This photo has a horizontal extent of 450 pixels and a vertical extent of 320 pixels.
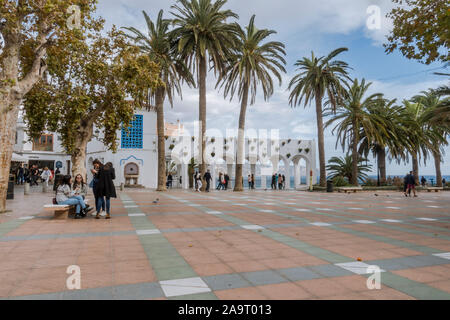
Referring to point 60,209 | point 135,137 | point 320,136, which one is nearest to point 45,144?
point 135,137

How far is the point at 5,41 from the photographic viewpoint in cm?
910

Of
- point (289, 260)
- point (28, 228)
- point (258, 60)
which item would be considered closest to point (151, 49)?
point (258, 60)

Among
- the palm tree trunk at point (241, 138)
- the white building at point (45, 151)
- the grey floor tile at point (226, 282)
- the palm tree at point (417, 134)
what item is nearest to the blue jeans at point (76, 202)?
the grey floor tile at point (226, 282)

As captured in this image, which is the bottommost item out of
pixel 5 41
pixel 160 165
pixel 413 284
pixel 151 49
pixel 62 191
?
pixel 413 284

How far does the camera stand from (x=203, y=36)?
21.8 meters

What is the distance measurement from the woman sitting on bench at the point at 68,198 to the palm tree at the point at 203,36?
14.1 meters

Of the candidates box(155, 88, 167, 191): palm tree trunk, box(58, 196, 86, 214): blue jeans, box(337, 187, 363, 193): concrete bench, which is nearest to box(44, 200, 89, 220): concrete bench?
box(58, 196, 86, 214): blue jeans

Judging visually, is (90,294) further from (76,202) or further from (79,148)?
(79,148)

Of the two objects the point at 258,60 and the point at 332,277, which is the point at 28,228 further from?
the point at 258,60

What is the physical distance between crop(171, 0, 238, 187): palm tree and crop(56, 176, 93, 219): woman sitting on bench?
14.1 meters

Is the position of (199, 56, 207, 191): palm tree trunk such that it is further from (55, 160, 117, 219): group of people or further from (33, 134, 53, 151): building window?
(33, 134, 53, 151): building window

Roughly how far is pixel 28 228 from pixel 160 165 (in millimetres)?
15336

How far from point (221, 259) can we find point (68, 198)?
576 centimetres

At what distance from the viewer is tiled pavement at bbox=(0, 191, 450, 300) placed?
10.8 feet
